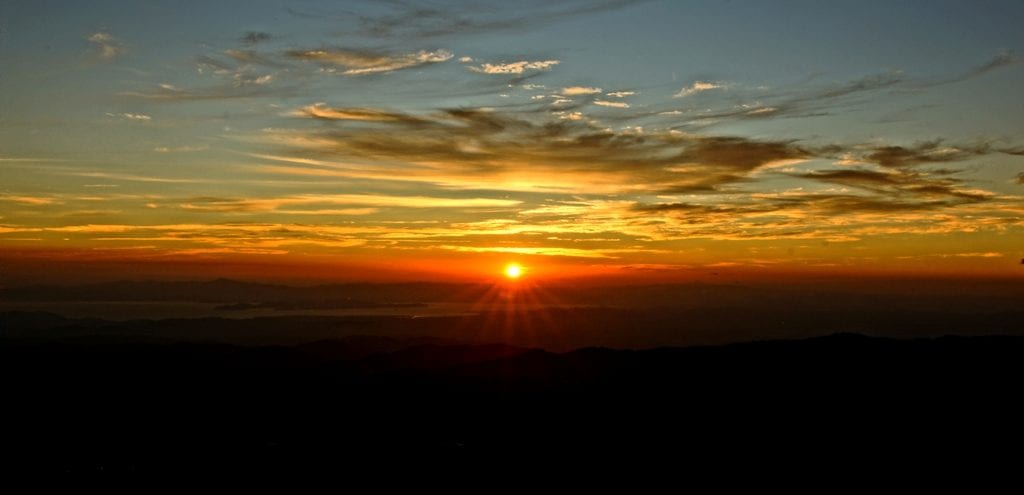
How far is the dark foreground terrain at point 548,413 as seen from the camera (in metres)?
61.8

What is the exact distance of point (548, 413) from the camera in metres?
86.2

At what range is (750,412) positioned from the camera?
249 feet

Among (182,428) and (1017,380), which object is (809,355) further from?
(182,428)

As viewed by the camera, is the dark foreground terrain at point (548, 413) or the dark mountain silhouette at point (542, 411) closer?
the dark foreground terrain at point (548, 413)

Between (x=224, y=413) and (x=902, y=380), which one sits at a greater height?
(x=902, y=380)

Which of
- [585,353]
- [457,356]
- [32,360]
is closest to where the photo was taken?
[585,353]

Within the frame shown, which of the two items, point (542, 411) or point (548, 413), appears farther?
point (542, 411)

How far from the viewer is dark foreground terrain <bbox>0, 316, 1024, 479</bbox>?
61.8 metres

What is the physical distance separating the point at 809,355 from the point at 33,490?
279ft

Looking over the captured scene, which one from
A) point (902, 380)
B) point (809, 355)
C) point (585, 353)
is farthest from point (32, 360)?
point (902, 380)

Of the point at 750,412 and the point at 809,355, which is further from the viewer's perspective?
the point at 809,355

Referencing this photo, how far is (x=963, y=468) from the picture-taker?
178 ft

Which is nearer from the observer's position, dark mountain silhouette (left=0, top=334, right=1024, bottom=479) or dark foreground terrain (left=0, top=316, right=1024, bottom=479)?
dark foreground terrain (left=0, top=316, right=1024, bottom=479)

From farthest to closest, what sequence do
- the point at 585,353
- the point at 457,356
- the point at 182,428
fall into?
the point at 457,356, the point at 585,353, the point at 182,428
